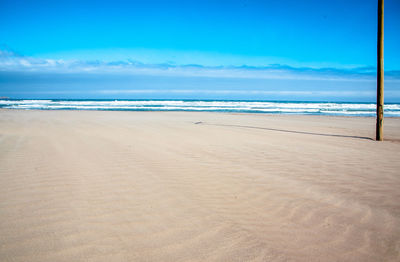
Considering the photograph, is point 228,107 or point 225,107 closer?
point 225,107

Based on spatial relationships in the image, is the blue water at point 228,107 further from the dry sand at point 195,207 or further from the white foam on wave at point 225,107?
the dry sand at point 195,207

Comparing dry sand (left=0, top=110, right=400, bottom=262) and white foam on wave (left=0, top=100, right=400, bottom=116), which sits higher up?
white foam on wave (left=0, top=100, right=400, bottom=116)

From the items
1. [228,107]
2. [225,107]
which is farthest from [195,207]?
[228,107]

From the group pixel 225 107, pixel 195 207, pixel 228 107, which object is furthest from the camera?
pixel 228 107

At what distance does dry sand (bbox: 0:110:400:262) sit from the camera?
247 centimetres

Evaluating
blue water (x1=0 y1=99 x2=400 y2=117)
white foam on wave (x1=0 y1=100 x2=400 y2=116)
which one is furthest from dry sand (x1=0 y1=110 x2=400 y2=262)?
white foam on wave (x1=0 y1=100 x2=400 y2=116)

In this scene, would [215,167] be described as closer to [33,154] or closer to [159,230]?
[159,230]

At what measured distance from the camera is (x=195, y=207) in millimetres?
3426

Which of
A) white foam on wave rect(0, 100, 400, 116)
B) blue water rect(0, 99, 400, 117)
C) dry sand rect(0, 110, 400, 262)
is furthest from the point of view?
white foam on wave rect(0, 100, 400, 116)

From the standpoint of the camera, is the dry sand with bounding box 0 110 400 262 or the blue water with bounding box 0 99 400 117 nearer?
the dry sand with bounding box 0 110 400 262

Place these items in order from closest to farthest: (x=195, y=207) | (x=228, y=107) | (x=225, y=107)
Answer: (x=195, y=207) < (x=225, y=107) < (x=228, y=107)

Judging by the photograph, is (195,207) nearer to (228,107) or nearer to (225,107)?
(225,107)

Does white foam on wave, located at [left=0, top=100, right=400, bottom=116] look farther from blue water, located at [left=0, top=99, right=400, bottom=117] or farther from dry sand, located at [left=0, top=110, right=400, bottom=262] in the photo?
dry sand, located at [left=0, top=110, right=400, bottom=262]

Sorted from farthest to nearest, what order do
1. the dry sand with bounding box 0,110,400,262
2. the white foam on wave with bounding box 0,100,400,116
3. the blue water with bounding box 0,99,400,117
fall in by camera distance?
1. the white foam on wave with bounding box 0,100,400,116
2. the blue water with bounding box 0,99,400,117
3. the dry sand with bounding box 0,110,400,262
